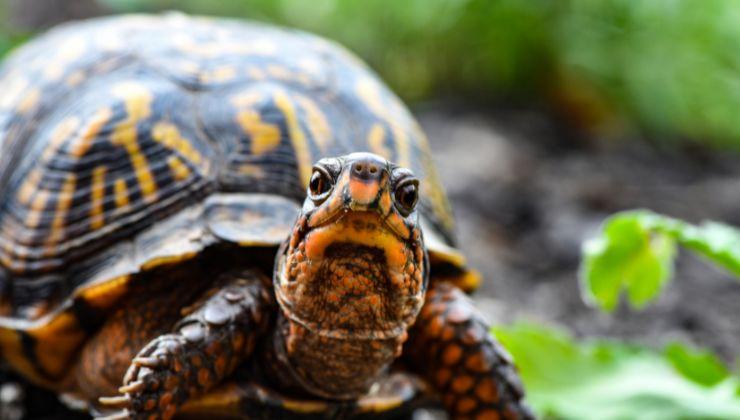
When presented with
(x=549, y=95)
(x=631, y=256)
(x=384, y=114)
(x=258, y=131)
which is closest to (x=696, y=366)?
(x=631, y=256)

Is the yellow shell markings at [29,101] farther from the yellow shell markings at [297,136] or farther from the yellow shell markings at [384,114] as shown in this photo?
the yellow shell markings at [384,114]

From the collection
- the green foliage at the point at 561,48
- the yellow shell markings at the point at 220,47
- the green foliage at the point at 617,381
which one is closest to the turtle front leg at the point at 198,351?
the yellow shell markings at the point at 220,47

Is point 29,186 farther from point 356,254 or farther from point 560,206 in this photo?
point 560,206

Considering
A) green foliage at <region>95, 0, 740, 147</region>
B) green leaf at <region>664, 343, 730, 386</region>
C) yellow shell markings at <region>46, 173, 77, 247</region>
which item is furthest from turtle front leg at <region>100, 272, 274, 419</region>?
green foliage at <region>95, 0, 740, 147</region>

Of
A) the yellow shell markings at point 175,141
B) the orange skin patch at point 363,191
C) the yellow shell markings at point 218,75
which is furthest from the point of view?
the yellow shell markings at point 218,75

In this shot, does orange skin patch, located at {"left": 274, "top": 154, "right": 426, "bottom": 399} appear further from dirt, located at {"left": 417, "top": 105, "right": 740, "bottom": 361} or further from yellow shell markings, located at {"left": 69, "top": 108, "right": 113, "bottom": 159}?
dirt, located at {"left": 417, "top": 105, "right": 740, "bottom": 361}
